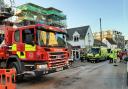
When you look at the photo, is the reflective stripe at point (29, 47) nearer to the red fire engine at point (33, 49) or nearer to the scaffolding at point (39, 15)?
the red fire engine at point (33, 49)

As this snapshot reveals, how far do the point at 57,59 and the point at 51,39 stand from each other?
1.16m

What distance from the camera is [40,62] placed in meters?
12.5

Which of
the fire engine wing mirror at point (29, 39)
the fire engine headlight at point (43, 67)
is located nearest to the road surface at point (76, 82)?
the fire engine headlight at point (43, 67)

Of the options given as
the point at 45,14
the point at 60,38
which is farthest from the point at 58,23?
the point at 60,38

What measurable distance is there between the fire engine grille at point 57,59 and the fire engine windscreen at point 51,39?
512 millimetres

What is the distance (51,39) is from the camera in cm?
1327

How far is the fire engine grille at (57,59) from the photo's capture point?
12.9 m

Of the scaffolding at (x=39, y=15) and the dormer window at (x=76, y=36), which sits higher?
the scaffolding at (x=39, y=15)

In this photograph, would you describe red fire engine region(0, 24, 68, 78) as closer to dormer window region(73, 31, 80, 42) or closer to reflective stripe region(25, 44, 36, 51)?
reflective stripe region(25, 44, 36, 51)

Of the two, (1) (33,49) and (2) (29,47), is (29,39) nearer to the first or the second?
(2) (29,47)

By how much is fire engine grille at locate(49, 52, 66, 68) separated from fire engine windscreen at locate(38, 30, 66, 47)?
20.2 inches

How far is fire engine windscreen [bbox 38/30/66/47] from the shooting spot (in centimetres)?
1262

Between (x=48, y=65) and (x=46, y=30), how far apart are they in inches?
74.6

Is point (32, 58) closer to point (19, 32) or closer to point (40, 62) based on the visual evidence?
point (40, 62)
